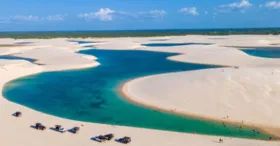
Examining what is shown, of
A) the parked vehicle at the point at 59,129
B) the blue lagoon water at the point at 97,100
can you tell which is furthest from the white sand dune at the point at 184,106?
the blue lagoon water at the point at 97,100

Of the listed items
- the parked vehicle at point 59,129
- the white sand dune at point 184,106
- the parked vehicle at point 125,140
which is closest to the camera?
the parked vehicle at point 125,140

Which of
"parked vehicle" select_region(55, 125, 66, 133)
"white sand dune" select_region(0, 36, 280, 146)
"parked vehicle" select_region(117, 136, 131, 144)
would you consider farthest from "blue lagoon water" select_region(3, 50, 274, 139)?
"parked vehicle" select_region(117, 136, 131, 144)

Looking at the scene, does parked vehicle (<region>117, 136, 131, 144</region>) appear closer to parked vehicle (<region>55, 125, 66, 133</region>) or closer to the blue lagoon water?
the blue lagoon water

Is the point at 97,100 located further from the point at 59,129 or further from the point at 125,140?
the point at 125,140

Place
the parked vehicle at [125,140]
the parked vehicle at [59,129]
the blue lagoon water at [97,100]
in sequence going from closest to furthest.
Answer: the parked vehicle at [125,140] < the parked vehicle at [59,129] < the blue lagoon water at [97,100]

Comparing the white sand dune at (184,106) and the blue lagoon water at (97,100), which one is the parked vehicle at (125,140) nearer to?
the white sand dune at (184,106)

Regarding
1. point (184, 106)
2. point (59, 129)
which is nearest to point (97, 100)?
point (184, 106)

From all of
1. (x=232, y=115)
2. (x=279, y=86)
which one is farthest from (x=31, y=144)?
(x=279, y=86)

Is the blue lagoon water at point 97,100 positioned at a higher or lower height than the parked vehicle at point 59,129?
lower

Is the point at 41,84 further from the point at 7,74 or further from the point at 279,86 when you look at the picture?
the point at 279,86
